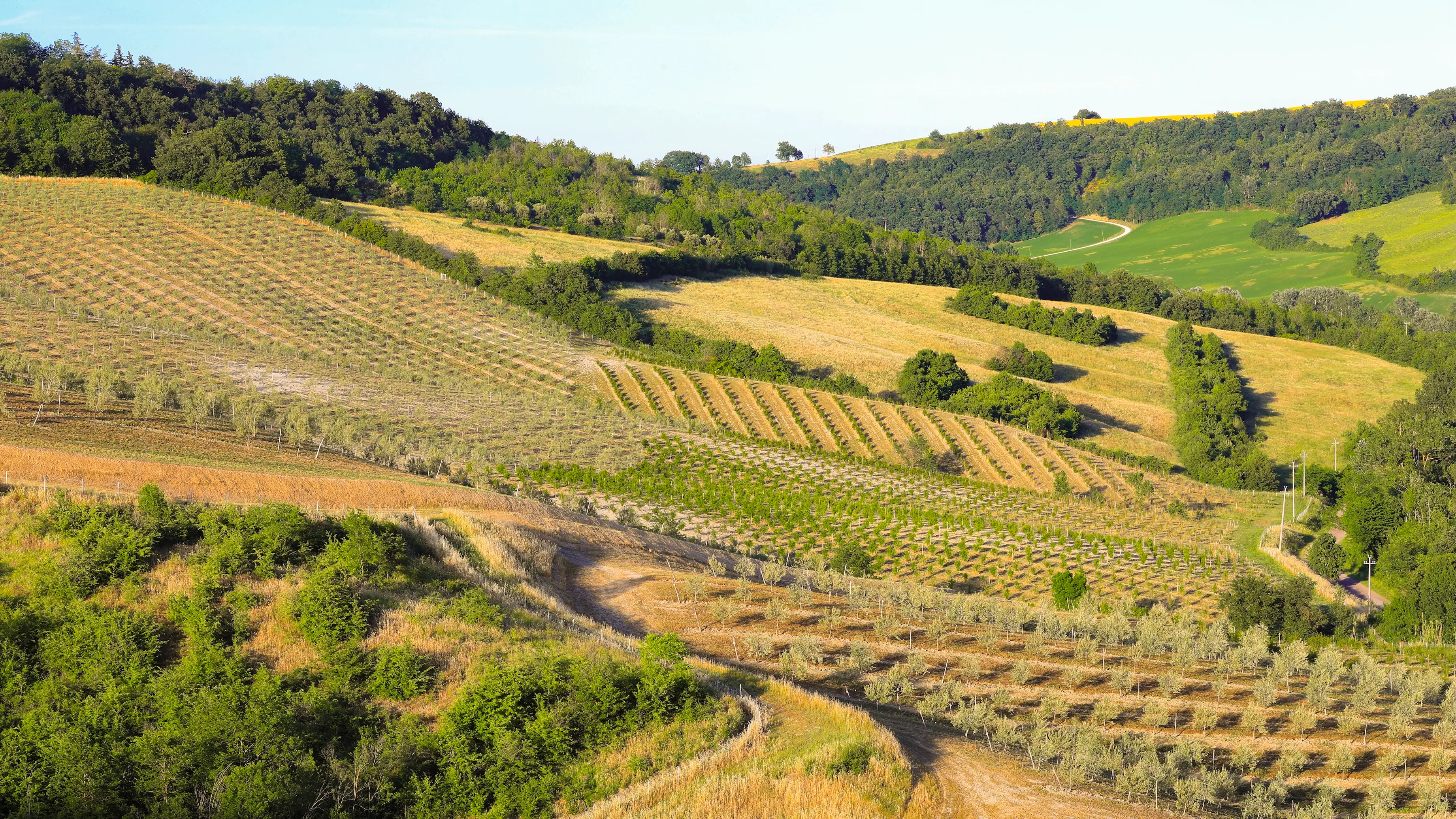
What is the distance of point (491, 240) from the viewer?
97000mm

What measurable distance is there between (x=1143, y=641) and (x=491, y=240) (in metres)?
78.3

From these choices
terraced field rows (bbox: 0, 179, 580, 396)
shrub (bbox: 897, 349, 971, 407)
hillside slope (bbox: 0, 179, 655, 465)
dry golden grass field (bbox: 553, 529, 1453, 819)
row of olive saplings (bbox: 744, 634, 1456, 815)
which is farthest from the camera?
shrub (bbox: 897, 349, 971, 407)

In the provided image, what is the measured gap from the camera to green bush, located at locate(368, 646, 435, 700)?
1836 cm

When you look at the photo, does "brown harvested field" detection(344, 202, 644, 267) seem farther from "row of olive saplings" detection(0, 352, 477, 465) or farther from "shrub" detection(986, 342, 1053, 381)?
"row of olive saplings" detection(0, 352, 477, 465)

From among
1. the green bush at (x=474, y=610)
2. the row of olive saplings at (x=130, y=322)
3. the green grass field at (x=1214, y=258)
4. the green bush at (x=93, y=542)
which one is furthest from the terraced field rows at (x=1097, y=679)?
the green grass field at (x=1214, y=258)

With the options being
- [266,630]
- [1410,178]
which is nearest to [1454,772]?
[266,630]

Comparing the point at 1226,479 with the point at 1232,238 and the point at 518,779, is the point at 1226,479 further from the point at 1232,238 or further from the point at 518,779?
the point at 1232,238

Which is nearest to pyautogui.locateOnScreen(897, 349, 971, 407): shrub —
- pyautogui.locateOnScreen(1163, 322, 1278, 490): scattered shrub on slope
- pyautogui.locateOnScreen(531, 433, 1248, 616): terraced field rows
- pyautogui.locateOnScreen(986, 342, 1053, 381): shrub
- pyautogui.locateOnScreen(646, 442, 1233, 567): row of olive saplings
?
pyautogui.locateOnScreen(986, 342, 1053, 381): shrub

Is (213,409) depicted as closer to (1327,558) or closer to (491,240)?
(1327,558)

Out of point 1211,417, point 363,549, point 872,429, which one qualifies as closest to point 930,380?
point 872,429

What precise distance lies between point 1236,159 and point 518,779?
211040 millimetres

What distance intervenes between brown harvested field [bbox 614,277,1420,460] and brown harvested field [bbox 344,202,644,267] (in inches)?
343

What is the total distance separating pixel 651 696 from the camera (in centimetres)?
1812

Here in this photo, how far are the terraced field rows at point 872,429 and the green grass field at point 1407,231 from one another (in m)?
93.0
